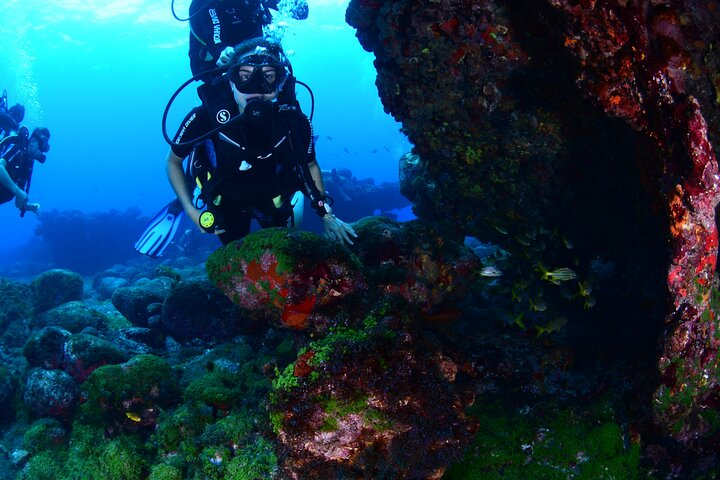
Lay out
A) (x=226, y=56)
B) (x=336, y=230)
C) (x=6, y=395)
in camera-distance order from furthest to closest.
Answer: (x=6, y=395), (x=336, y=230), (x=226, y=56)

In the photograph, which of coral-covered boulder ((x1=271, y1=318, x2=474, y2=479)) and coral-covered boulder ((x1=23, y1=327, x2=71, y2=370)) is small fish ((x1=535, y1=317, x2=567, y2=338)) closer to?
coral-covered boulder ((x1=271, y1=318, x2=474, y2=479))

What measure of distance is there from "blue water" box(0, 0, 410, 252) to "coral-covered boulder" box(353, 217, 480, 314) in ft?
13.3

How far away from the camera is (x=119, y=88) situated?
8688 cm

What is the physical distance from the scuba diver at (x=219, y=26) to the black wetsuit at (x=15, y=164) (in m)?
6.44

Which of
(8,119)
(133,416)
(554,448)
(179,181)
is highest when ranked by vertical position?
(8,119)

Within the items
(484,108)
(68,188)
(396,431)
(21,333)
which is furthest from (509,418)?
(68,188)

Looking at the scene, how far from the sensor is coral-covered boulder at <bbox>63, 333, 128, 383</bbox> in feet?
17.7

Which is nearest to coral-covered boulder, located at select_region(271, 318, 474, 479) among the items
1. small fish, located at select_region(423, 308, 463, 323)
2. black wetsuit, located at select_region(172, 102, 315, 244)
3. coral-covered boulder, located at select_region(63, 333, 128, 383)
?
small fish, located at select_region(423, 308, 463, 323)

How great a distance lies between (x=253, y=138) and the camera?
5.19 metres

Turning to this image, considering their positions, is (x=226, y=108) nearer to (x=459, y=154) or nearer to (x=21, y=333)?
(x=459, y=154)

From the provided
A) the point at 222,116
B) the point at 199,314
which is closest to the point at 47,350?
the point at 199,314

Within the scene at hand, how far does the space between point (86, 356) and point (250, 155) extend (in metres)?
3.67

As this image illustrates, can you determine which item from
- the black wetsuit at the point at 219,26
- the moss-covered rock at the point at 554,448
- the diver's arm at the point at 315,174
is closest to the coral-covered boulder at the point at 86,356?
the diver's arm at the point at 315,174

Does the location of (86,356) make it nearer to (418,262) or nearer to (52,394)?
(52,394)
